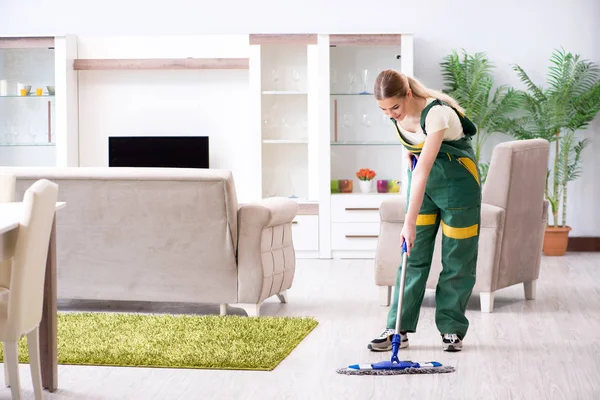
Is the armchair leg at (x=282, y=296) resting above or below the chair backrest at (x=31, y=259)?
below

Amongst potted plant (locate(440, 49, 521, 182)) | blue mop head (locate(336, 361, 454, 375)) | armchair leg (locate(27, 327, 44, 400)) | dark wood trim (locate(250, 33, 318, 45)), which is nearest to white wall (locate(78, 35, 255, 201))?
dark wood trim (locate(250, 33, 318, 45))

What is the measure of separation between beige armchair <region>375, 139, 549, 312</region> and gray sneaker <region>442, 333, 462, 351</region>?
0.93 metres

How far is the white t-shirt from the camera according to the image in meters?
3.76

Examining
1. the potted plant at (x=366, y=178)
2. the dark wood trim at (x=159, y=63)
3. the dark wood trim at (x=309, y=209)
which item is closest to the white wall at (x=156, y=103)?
the dark wood trim at (x=159, y=63)

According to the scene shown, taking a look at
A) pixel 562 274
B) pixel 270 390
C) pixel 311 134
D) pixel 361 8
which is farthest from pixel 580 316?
pixel 361 8

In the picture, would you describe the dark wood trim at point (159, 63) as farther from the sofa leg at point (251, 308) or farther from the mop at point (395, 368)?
the mop at point (395, 368)

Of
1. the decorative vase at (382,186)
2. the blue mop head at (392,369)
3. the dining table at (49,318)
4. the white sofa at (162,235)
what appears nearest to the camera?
the dining table at (49,318)

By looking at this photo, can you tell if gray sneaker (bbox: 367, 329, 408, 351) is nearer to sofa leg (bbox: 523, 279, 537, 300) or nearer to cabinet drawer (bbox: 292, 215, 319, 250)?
sofa leg (bbox: 523, 279, 537, 300)

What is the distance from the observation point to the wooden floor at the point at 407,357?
3.43 m

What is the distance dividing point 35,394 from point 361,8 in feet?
17.8

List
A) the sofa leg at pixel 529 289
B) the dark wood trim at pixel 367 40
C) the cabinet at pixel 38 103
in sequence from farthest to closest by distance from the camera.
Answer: the cabinet at pixel 38 103, the dark wood trim at pixel 367 40, the sofa leg at pixel 529 289

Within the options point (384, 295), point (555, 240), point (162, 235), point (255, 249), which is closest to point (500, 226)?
point (384, 295)

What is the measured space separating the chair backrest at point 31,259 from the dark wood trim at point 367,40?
4539 mm

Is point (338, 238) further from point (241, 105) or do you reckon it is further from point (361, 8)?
point (361, 8)
